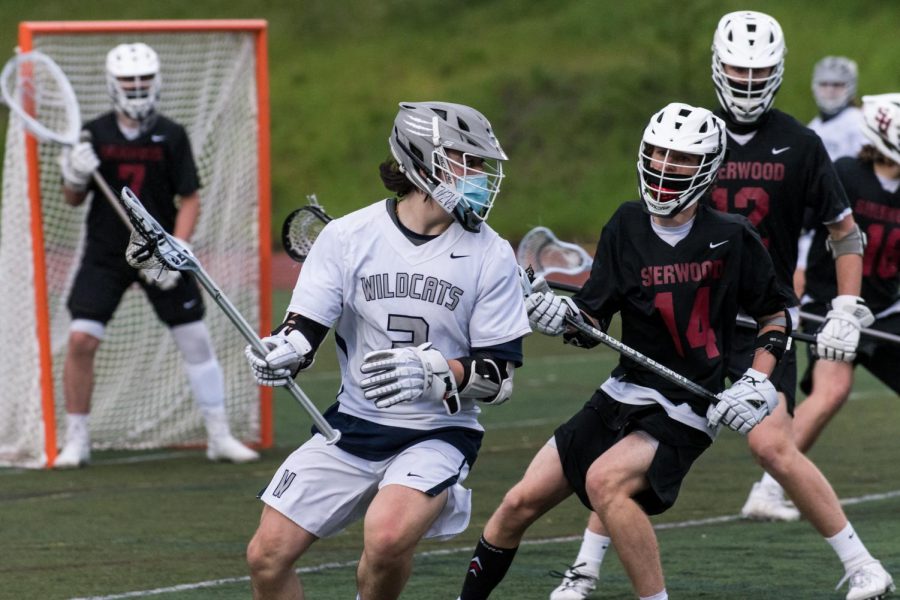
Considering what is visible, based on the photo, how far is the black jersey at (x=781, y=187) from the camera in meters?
5.95

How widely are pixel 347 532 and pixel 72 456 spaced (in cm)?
217

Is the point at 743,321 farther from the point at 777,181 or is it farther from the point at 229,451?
the point at 229,451

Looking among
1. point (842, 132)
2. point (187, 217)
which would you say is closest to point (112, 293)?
point (187, 217)

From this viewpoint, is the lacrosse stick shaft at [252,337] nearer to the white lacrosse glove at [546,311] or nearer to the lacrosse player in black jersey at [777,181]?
the white lacrosse glove at [546,311]

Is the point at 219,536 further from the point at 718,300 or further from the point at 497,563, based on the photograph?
the point at 718,300

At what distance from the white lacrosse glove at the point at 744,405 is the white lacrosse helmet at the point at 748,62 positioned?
1.28 m

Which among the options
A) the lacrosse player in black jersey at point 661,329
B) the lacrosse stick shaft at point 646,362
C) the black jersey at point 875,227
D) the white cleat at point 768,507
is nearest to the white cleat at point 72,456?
the white cleat at point 768,507

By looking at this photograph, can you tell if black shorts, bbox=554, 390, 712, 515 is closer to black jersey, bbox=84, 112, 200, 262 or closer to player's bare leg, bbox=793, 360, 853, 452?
player's bare leg, bbox=793, 360, 853, 452

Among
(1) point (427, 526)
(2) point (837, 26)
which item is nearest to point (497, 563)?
(1) point (427, 526)

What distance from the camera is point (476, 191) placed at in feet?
15.0

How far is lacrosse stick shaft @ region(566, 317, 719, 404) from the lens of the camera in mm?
5039

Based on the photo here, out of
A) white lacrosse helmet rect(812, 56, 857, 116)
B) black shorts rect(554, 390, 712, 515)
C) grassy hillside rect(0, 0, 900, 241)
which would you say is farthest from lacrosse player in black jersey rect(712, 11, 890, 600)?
grassy hillside rect(0, 0, 900, 241)

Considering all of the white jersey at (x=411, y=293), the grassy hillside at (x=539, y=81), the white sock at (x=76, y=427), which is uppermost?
the white jersey at (x=411, y=293)

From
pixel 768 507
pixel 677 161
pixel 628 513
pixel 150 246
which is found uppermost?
pixel 677 161
